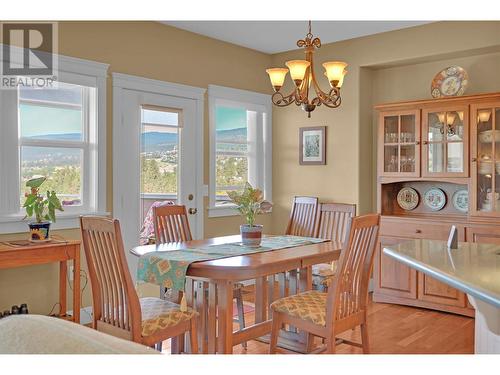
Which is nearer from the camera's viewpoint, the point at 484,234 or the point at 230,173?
the point at 484,234

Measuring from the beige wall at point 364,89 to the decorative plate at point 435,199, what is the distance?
59cm

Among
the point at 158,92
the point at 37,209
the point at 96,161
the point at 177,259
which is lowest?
the point at 177,259

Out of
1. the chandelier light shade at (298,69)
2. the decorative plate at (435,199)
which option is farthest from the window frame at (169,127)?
the decorative plate at (435,199)

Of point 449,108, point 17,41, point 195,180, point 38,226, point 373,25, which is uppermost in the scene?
point 373,25

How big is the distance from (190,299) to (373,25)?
313cm

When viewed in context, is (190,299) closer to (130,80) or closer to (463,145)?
(130,80)

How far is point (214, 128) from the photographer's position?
532 centimetres

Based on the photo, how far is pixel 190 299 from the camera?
123 inches

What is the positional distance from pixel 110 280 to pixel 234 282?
0.72m

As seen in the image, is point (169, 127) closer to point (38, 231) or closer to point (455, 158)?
point (38, 231)

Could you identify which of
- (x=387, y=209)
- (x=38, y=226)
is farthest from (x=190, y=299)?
(x=387, y=209)

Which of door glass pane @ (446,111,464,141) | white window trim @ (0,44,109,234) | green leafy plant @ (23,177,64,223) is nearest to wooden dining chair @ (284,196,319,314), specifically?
door glass pane @ (446,111,464,141)

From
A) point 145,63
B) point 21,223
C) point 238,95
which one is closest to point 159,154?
point 145,63

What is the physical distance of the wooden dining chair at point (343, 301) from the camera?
9.22 feet
